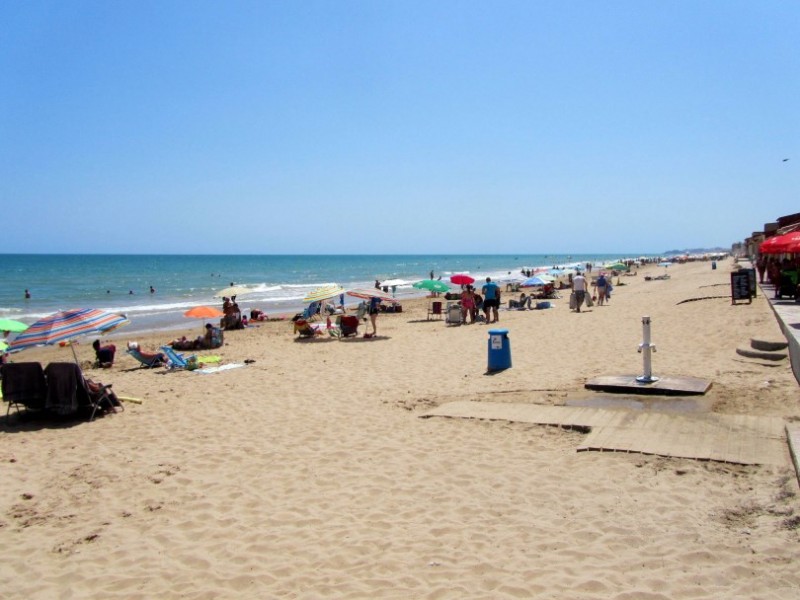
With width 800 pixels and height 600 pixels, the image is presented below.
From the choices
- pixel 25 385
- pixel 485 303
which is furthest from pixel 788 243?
pixel 25 385

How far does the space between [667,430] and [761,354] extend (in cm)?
430

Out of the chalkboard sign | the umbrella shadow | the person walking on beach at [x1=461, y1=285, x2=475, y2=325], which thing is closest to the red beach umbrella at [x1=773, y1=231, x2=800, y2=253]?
the chalkboard sign

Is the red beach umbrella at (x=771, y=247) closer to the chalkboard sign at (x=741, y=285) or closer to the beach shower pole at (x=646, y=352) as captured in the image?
the chalkboard sign at (x=741, y=285)

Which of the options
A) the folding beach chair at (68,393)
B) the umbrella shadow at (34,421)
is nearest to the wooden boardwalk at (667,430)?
the folding beach chair at (68,393)

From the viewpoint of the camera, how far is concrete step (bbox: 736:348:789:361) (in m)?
8.98

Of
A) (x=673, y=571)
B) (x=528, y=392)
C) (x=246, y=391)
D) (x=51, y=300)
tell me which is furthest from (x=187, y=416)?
(x=51, y=300)

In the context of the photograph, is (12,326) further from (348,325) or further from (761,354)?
(761,354)

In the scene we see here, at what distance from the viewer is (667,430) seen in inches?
237

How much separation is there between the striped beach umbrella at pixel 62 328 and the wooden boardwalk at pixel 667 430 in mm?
5108

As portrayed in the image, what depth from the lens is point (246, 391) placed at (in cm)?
945

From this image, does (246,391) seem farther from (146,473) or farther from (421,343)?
(421,343)

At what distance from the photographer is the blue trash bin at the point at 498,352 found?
987cm

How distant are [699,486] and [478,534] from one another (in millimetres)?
1850

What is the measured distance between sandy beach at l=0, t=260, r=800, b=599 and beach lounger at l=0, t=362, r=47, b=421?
0.34 meters
